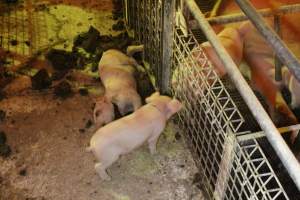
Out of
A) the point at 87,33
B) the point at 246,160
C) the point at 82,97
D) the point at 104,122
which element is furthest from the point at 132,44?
the point at 246,160

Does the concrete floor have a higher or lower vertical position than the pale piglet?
lower

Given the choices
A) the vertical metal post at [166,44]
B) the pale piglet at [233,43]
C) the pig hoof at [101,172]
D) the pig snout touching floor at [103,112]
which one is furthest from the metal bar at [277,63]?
the pig hoof at [101,172]

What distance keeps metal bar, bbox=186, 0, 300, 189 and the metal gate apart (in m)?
0.02

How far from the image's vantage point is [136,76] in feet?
8.14

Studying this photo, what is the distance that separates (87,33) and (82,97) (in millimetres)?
482

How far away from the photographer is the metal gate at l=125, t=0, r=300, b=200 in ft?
5.43

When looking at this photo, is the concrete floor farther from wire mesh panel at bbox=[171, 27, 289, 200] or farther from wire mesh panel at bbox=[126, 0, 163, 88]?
wire mesh panel at bbox=[126, 0, 163, 88]

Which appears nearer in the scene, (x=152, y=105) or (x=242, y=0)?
(x=242, y=0)

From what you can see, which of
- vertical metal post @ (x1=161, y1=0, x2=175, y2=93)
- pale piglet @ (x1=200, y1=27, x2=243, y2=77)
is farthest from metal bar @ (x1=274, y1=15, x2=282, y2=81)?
vertical metal post @ (x1=161, y1=0, x2=175, y2=93)

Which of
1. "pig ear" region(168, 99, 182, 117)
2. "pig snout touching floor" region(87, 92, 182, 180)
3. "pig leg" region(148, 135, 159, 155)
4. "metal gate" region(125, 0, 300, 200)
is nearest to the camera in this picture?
"metal gate" region(125, 0, 300, 200)

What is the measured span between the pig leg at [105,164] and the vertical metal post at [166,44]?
53cm

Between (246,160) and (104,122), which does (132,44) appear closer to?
(104,122)

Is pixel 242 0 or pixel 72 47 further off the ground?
pixel 72 47

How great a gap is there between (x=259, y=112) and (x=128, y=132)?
69 centimetres
